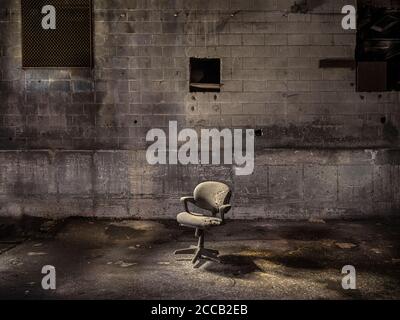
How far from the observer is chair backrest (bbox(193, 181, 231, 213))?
15.2 feet

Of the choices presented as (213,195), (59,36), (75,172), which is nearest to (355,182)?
(213,195)

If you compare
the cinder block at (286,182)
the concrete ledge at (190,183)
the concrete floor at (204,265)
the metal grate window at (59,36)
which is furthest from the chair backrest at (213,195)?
the metal grate window at (59,36)

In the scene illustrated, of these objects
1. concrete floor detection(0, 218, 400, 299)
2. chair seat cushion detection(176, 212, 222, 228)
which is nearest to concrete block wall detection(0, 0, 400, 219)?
concrete floor detection(0, 218, 400, 299)

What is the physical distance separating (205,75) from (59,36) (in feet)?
8.34

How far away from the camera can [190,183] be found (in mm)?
6473

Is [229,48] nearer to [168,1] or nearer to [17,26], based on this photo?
[168,1]

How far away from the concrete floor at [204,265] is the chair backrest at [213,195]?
0.67 meters

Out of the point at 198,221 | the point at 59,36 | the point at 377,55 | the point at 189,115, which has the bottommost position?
the point at 198,221

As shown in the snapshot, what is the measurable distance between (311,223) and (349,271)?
206 cm

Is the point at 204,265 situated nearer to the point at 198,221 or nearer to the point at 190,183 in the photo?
the point at 198,221

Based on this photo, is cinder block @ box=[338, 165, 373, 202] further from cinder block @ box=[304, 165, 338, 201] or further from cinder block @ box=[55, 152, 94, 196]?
cinder block @ box=[55, 152, 94, 196]
